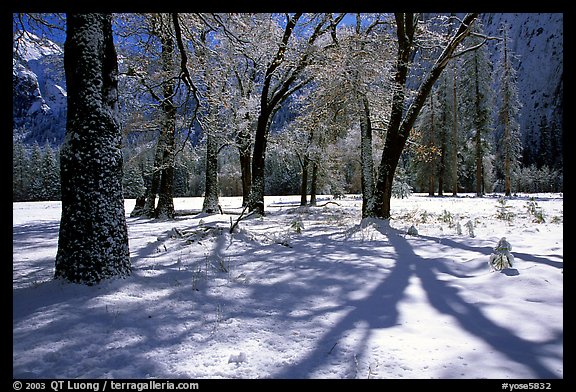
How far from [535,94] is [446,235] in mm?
123856

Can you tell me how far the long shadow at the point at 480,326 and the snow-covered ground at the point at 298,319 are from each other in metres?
0.01

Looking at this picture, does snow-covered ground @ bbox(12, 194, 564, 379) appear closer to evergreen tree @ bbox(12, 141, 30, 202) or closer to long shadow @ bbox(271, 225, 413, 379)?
long shadow @ bbox(271, 225, 413, 379)

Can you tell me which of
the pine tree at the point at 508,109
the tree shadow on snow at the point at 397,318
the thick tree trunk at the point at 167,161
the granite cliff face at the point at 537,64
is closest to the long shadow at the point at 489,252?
the tree shadow on snow at the point at 397,318

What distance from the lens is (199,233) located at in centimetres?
722

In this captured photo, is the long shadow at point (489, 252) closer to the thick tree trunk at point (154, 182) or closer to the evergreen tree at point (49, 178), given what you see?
the thick tree trunk at point (154, 182)

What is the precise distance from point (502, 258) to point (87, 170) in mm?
5666

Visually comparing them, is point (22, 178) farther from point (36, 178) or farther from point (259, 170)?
point (259, 170)

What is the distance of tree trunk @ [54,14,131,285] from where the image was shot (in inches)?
141

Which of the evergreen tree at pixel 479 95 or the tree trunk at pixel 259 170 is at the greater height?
the evergreen tree at pixel 479 95

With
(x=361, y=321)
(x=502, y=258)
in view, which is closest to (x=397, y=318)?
(x=361, y=321)

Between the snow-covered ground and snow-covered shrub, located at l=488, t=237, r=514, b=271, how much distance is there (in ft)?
0.56

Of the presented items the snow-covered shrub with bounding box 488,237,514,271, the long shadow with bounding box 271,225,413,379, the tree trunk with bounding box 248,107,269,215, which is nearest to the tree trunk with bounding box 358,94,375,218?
the tree trunk with bounding box 248,107,269,215

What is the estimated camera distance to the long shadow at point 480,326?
2.06 m

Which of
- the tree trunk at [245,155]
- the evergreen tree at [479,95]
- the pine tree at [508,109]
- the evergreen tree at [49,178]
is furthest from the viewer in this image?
the evergreen tree at [49,178]
